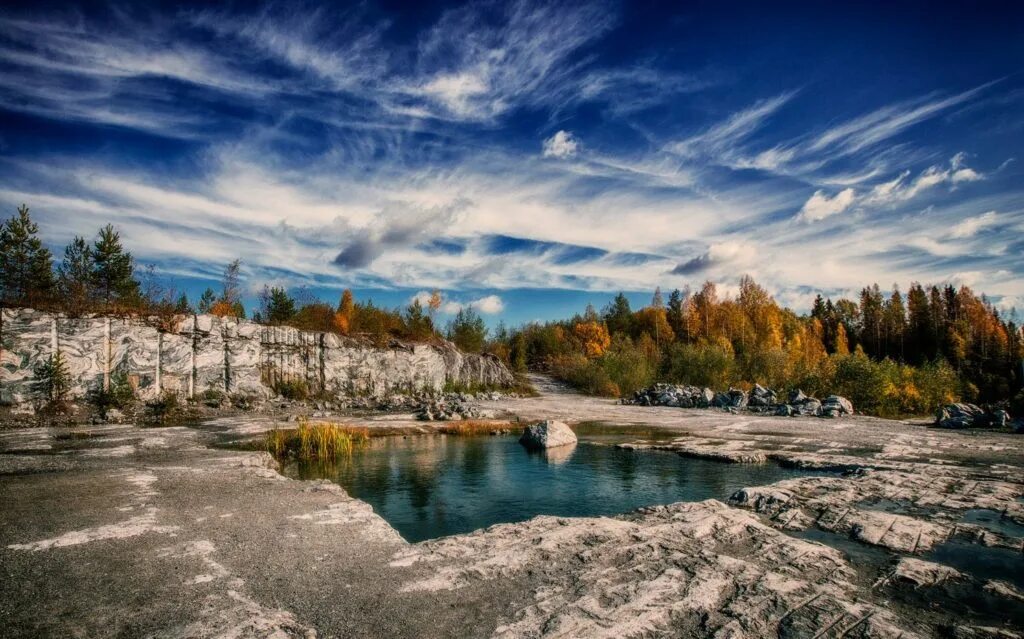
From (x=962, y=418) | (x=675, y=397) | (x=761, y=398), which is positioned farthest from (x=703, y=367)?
(x=962, y=418)

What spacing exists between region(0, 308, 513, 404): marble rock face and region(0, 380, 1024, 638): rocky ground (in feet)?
57.4

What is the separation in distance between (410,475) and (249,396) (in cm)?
2379

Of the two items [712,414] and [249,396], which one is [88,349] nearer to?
[249,396]

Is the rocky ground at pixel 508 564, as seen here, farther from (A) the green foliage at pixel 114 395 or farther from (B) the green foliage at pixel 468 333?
(B) the green foliage at pixel 468 333

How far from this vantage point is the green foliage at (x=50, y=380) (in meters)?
24.2

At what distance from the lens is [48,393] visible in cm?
2436

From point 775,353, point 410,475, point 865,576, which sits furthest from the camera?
point 775,353

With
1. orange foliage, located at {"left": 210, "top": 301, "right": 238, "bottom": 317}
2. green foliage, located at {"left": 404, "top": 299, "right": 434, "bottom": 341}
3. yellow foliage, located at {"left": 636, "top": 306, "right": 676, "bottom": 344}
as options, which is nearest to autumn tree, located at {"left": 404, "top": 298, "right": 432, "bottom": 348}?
green foliage, located at {"left": 404, "top": 299, "right": 434, "bottom": 341}

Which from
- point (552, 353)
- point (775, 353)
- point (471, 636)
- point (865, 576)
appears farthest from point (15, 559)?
point (552, 353)

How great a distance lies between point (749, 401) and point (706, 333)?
39.9 m

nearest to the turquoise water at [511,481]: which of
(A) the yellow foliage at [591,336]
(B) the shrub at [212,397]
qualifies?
(B) the shrub at [212,397]

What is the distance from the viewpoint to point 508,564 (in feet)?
21.9

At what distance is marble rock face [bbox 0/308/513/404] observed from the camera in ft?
80.2

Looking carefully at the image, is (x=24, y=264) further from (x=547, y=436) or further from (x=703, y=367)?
(x=703, y=367)
